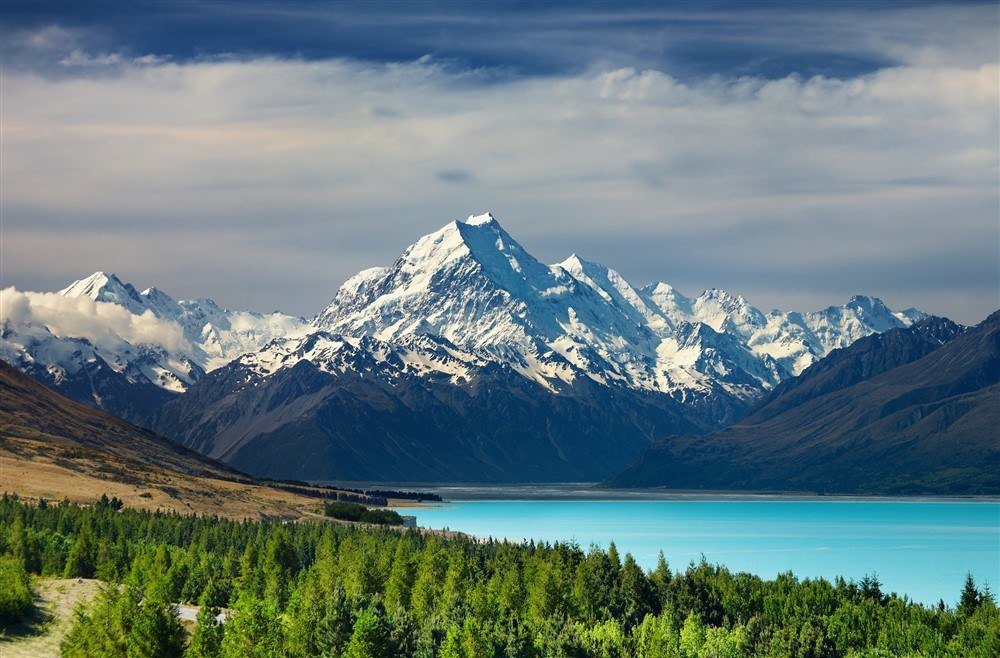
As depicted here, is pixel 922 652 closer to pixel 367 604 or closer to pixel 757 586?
pixel 757 586

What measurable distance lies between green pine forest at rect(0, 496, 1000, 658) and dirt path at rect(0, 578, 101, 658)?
8.22 feet

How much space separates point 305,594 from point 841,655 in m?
69.8

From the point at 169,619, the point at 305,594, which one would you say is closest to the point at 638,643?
the point at 305,594

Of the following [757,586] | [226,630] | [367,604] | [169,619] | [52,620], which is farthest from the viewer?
[757,586]

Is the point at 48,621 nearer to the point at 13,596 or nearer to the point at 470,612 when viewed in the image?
the point at 13,596

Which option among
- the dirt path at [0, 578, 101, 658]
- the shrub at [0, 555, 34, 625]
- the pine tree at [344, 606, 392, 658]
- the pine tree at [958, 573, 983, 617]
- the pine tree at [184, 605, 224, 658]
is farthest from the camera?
the pine tree at [958, 573, 983, 617]

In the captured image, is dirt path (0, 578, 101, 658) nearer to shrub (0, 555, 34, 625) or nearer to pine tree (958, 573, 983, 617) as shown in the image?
shrub (0, 555, 34, 625)

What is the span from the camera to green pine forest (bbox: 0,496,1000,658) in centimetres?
12544

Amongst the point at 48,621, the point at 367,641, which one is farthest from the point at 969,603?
the point at 48,621

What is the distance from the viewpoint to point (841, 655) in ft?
469

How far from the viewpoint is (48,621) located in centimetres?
14462

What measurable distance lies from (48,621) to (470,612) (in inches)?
2020

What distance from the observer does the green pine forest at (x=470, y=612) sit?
125 metres

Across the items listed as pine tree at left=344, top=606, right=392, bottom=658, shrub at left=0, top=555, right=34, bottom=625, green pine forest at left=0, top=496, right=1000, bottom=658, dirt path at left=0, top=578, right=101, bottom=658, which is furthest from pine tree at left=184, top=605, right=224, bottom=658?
shrub at left=0, top=555, right=34, bottom=625
